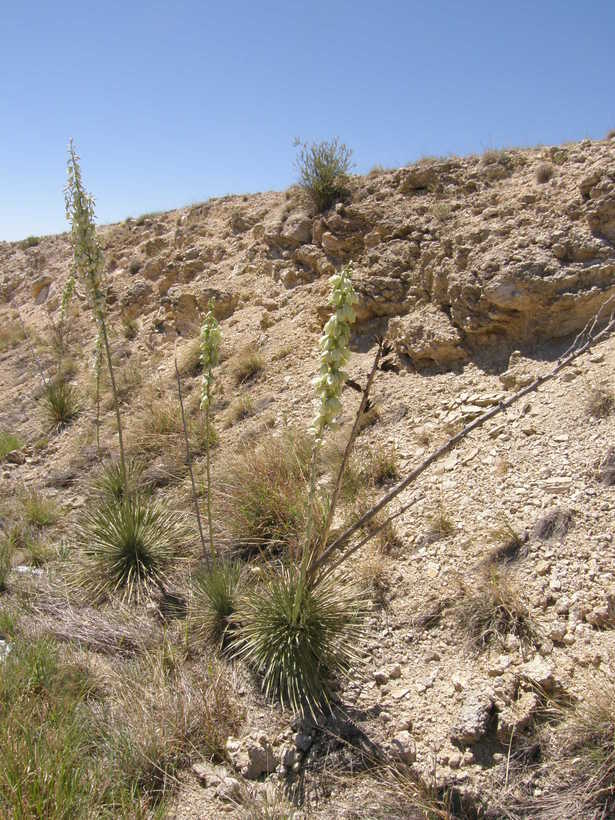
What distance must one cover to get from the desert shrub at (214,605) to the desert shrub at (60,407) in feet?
19.0

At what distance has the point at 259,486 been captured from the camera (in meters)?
5.19

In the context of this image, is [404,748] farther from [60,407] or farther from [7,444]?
[60,407]

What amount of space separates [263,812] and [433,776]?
2.75 ft

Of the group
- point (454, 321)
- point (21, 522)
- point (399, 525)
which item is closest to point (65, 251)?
point (21, 522)

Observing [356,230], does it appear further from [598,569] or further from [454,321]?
[598,569]

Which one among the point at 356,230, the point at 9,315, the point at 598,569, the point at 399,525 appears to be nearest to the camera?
the point at 598,569

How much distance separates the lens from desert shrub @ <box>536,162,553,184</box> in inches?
268

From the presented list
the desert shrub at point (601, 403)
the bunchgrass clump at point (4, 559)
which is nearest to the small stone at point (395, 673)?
the desert shrub at point (601, 403)

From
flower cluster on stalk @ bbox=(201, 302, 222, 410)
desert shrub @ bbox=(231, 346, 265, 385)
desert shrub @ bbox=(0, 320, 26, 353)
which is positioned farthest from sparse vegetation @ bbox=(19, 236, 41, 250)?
flower cluster on stalk @ bbox=(201, 302, 222, 410)

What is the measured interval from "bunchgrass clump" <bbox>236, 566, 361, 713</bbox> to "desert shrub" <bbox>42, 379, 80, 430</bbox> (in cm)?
630

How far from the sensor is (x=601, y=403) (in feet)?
14.8

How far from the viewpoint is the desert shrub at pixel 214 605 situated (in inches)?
Result: 155

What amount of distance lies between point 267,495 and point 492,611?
225 cm

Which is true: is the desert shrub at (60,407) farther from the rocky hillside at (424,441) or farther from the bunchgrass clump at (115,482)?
the bunchgrass clump at (115,482)
